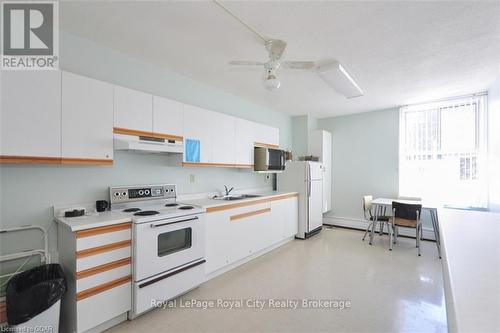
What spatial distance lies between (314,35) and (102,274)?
9.16 feet

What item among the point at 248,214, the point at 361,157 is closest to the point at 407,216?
the point at 361,157

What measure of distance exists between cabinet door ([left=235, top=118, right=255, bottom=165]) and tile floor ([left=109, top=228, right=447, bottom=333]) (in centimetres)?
156

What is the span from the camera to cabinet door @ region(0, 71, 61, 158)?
1.65 m

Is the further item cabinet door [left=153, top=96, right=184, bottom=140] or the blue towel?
the blue towel

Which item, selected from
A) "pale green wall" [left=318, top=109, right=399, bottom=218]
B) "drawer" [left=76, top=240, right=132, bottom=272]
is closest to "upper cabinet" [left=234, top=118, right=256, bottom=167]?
"drawer" [left=76, top=240, right=132, bottom=272]

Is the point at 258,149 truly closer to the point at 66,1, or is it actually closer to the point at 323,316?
the point at 323,316

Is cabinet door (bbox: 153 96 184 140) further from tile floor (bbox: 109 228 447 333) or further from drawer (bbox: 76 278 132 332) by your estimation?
tile floor (bbox: 109 228 447 333)

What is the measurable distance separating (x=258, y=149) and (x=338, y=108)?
6.92 ft

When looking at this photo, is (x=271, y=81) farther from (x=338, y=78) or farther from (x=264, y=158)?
(x=264, y=158)

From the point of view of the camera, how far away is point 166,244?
7.61 feet

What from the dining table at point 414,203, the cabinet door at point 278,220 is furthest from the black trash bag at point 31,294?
the dining table at point 414,203

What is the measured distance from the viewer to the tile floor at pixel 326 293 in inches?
79.1

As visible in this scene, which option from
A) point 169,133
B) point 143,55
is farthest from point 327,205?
point 143,55

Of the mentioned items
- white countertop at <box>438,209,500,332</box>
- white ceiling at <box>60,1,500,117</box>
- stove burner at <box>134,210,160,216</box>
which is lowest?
stove burner at <box>134,210,160,216</box>
